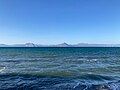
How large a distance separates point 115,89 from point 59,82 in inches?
204

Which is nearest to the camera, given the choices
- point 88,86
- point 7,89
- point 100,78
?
point 7,89

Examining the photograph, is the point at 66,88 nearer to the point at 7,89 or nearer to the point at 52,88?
the point at 52,88

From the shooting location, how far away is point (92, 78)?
24.1 m

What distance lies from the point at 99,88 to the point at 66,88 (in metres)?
2.57

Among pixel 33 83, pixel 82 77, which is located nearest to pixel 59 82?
pixel 33 83

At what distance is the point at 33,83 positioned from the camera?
20.7m

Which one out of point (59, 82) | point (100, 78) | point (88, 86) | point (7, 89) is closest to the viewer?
point (7, 89)

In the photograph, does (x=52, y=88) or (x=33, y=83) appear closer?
(x=52, y=88)

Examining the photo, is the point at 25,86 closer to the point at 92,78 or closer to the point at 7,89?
the point at 7,89

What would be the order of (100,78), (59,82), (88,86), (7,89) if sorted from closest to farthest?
(7,89) → (88,86) → (59,82) → (100,78)

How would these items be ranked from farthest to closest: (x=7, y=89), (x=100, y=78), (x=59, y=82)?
(x=100, y=78)
(x=59, y=82)
(x=7, y=89)

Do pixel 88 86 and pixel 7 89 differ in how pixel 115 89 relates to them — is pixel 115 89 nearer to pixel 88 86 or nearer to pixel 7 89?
pixel 88 86

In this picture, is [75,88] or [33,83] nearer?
[75,88]

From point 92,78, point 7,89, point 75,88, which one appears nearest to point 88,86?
point 75,88
